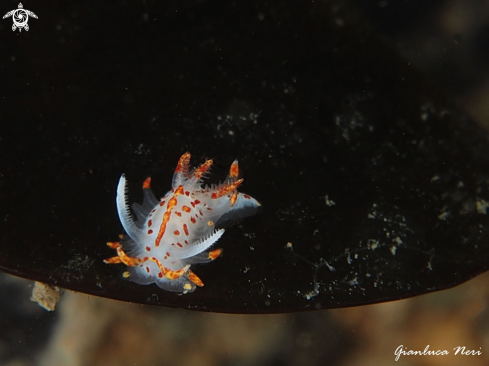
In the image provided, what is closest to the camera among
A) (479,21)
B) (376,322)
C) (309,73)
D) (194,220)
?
(479,21)

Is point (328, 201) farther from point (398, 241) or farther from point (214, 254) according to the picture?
point (214, 254)

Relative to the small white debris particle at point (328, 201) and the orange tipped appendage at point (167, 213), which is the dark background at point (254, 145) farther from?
the orange tipped appendage at point (167, 213)

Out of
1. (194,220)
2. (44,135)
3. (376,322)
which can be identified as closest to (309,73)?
(194,220)

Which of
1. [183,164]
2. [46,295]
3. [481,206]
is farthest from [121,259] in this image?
[481,206]

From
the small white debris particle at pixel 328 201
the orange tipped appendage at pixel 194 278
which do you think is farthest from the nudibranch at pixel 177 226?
the small white debris particle at pixel 328 201

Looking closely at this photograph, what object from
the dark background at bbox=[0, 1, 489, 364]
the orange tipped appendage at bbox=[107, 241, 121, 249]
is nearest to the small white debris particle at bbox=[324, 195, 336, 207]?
the dark background at bbox=[0, 1, 489, 364]

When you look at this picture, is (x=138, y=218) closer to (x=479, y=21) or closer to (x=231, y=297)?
(x=231, y=297)

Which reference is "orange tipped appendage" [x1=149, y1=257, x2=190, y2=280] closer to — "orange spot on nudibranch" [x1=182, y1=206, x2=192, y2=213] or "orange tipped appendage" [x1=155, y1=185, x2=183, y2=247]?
"orange tipped appendage" [x1=155, y1=185, x2=183, y2=247]

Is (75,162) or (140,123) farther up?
(140,123)
